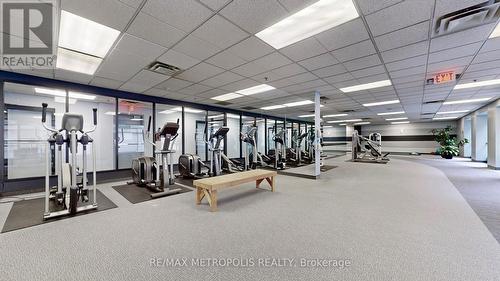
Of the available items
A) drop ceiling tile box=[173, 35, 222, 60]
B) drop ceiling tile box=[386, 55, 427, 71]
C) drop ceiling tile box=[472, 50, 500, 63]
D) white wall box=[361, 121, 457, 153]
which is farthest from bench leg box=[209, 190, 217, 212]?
white wall box=[361, 121, 457, 153]

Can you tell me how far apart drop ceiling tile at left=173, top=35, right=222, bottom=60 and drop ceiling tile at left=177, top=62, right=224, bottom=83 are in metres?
0.41

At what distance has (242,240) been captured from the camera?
2281 millimetres

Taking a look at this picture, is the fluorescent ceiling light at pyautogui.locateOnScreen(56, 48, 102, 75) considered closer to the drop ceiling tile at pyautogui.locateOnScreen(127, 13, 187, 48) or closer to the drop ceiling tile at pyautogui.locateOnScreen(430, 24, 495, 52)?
the drop ceiling tile at pyautogui.locateOnScreen(127, 13, 187, 48)

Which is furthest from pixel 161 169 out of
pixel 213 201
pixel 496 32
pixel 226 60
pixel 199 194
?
pixel 496 32

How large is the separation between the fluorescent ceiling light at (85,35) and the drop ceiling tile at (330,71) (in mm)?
3873

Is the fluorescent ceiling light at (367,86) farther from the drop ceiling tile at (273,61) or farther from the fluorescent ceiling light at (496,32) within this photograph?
the drop ceiling tile at (273,61)

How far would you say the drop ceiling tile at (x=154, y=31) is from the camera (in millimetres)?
2463

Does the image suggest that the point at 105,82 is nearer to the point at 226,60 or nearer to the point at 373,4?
the point at 226,60

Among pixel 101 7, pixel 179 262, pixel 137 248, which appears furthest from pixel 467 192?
pixel 101 7

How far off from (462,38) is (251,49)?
3286 mm

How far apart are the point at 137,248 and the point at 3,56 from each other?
14.5 ft

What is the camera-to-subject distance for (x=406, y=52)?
3385 millimetres

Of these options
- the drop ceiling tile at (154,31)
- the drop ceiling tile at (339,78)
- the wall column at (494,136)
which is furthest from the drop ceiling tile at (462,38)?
the wall column at (494,136)

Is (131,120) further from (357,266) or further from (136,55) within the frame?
(357,266)
